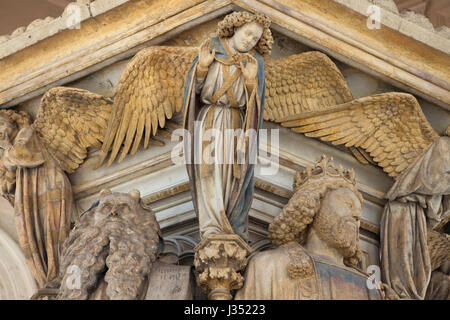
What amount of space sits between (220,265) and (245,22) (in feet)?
4.56

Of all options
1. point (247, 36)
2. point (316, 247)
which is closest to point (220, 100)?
point (247, 36)

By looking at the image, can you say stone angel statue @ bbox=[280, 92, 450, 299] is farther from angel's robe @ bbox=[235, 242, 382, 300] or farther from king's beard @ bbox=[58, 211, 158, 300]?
king's beard @ bbox=[58, 211, 158, 300]

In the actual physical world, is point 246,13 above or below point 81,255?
above

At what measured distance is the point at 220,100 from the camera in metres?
6.46

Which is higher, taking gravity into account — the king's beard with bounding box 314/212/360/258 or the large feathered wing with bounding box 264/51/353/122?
the large feathered wing with bounding box 264/51/353/122

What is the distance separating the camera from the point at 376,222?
7070 mm

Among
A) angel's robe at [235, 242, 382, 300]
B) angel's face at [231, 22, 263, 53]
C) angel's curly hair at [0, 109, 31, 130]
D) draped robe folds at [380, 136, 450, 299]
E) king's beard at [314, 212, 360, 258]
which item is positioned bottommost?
angel's robe at [235, 242, 382, 300]

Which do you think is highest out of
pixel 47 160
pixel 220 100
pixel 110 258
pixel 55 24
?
pixel 55 24

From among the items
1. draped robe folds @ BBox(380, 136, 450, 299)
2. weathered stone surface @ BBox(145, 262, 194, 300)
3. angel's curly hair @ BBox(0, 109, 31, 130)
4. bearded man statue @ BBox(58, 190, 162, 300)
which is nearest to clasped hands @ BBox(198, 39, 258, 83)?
bearded man statue @ BBox(58, 190, 162, 300)

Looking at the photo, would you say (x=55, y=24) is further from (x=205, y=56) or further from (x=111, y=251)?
(x=111, y=251)

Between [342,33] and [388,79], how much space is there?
0.40m

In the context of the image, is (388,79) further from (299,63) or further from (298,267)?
(298,267)

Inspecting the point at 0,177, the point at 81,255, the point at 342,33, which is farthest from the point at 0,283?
the point at 342,33

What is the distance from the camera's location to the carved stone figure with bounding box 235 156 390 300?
6012mm
